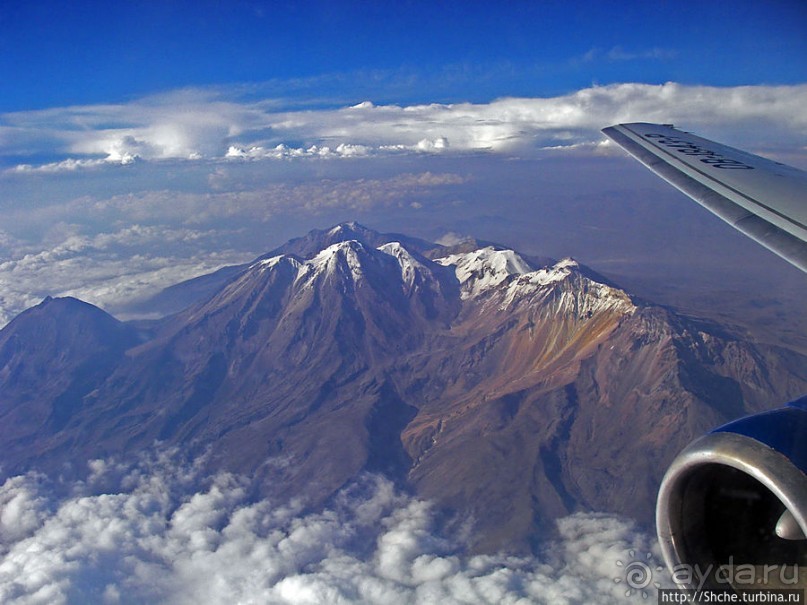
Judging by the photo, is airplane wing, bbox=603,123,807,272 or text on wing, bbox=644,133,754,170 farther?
text on wing, bbox=644,133,754,170

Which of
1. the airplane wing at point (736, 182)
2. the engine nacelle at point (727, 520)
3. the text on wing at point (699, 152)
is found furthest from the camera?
the text on wing at point (699, 152)

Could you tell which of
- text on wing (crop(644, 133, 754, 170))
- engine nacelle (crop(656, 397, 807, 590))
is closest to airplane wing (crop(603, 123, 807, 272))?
text on wing (crop(644, 133, 754, 170))

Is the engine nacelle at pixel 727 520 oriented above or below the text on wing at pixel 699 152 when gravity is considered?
below

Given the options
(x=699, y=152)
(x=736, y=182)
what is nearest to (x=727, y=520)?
(x=736, y=182)

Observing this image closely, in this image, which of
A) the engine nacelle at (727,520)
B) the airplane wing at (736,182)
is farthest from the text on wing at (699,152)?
the engine nacelle at (727,520)

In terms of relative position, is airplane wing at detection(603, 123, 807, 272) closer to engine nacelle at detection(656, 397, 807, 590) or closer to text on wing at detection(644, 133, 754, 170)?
text on wing at detection(644, 133, 754, 170)

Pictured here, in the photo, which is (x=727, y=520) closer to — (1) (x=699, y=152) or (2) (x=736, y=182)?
(2) (x=736, y=182)

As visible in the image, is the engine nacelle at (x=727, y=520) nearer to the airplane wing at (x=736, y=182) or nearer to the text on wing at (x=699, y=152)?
the airplane wing at (x=736, y=182)
